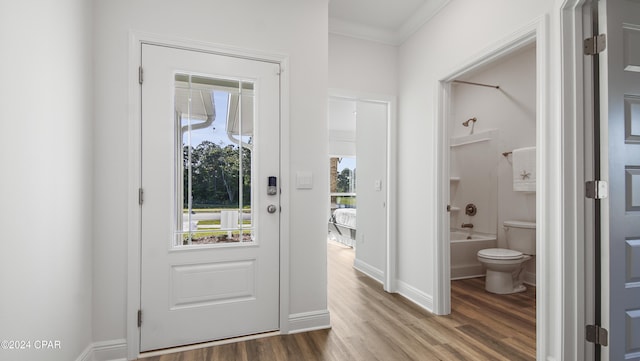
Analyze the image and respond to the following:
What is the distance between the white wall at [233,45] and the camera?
1.99 m

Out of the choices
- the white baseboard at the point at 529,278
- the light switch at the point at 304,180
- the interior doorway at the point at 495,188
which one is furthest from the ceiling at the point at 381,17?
the white baseboard at the point at 529,278

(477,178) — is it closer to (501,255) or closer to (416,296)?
(501,255)

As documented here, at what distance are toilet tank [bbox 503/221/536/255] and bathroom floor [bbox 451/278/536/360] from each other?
46cm

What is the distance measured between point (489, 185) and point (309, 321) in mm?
3331

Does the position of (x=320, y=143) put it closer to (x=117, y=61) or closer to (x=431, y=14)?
(x=117, y=61)

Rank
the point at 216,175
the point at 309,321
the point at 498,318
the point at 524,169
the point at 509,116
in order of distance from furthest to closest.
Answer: the point at 509,116, the point at 524,169, the point at 498,318, the point at 309,321, the point at 216,175

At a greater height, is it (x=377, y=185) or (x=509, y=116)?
(x=509, y=116)

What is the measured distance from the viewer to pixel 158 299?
208 centimetres

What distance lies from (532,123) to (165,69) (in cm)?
415

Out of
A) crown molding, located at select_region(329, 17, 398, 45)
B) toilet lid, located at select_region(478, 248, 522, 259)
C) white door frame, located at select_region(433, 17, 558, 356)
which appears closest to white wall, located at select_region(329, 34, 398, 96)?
crown molding, located at select_region(329, 17, 398, 45)

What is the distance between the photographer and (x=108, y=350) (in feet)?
6.48

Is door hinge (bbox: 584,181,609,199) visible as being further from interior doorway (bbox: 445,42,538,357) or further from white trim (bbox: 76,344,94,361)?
white trim (bbox: 76,344,94,361)

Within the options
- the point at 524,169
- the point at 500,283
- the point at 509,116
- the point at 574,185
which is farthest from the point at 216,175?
the point at 509,116

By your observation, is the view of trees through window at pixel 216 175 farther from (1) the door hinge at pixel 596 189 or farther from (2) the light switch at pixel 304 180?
(1) the door hinge at pixel 596 189
